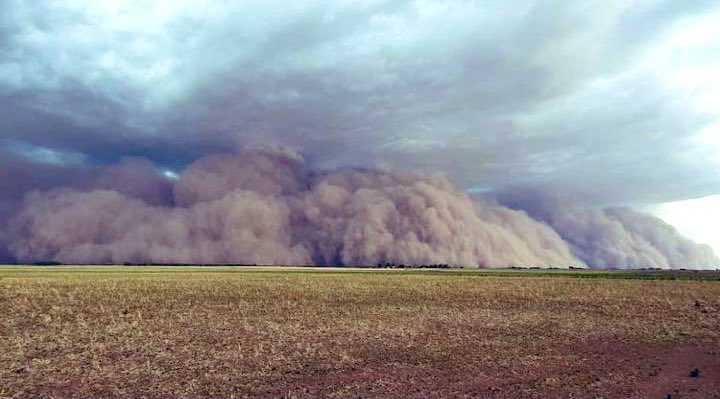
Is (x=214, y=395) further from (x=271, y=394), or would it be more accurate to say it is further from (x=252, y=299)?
(x=252, y=299)

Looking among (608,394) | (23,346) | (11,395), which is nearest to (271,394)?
(11,395)

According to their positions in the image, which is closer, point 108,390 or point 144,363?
point 108,390

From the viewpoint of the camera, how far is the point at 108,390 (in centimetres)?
1608

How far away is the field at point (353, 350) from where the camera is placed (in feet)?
54.3

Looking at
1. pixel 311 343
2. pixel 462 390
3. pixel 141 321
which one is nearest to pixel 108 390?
pixel 311 343

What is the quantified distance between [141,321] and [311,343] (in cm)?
1361

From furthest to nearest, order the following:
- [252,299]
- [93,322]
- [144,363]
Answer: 1. [252,299]
2. [93,322]
3. [144,363]

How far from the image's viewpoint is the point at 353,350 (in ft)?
73.3

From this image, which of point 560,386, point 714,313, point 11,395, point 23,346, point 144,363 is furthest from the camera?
point 714,313

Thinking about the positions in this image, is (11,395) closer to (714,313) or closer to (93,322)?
(93,322)

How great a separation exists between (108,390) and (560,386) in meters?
15.7

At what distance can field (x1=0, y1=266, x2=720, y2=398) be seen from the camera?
1655cm

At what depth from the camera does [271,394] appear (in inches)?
622

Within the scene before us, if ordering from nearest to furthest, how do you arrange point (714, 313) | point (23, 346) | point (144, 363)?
point (144, 363) → point (23, 346) → point (714, 313)
